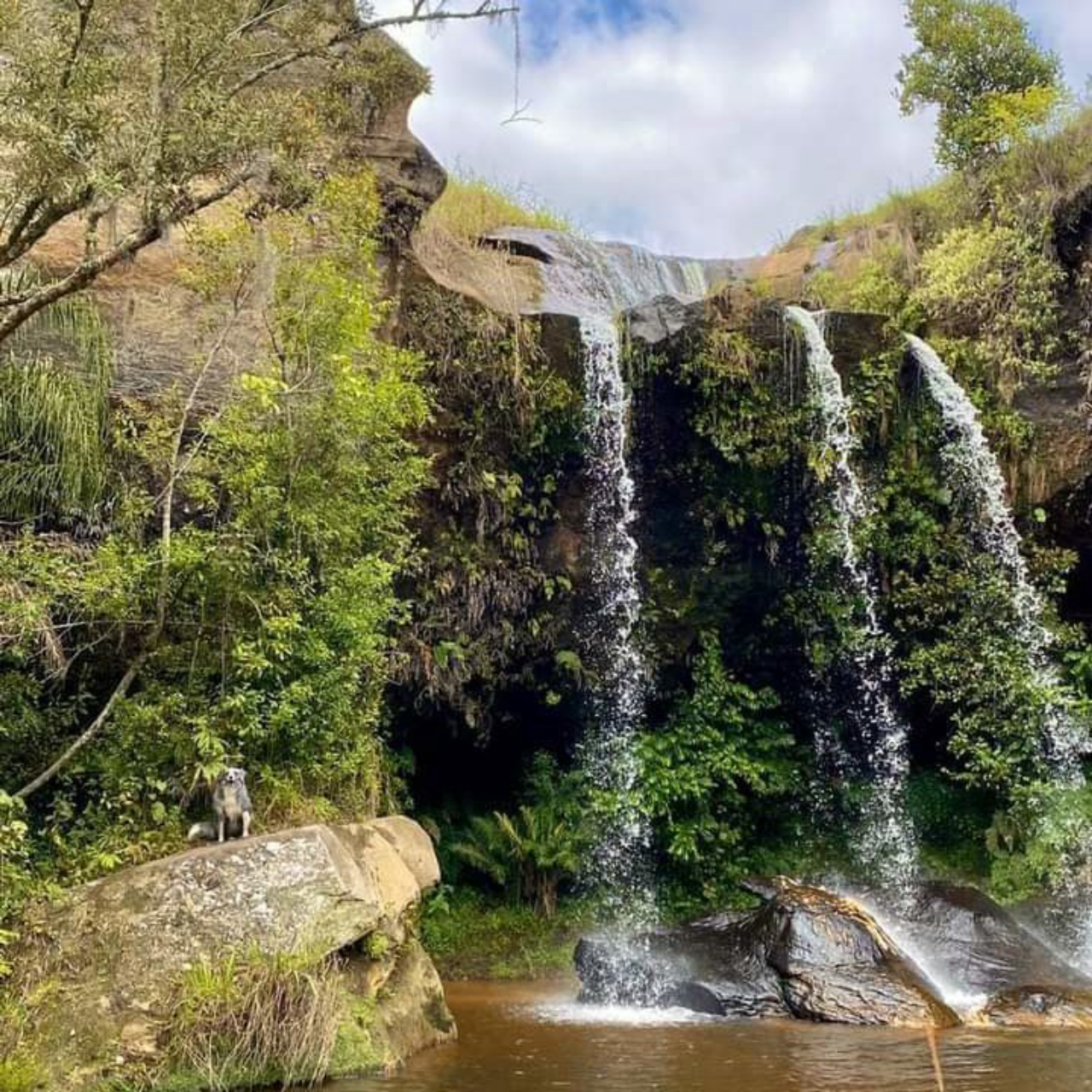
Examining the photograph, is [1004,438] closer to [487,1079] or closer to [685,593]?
[685,593]

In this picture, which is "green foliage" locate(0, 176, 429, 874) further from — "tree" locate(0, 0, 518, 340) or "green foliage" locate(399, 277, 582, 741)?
"green foliage" locate(399, 277, 582, 741)

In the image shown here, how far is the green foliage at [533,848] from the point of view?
39.1 ft

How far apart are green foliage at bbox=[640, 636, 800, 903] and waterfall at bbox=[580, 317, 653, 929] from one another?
1.08ft

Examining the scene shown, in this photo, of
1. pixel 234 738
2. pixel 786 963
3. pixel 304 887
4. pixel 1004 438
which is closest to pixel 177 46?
pixel 234 738

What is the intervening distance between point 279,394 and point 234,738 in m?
2.68

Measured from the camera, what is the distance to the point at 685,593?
12.7m

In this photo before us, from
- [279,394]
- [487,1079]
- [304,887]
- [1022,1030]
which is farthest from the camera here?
[279,394]

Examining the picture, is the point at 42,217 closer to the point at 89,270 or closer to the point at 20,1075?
the point at 89,270

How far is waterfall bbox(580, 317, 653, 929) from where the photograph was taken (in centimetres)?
1213

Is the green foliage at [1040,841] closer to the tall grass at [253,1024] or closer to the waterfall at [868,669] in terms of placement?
the waterfall at [868,669]

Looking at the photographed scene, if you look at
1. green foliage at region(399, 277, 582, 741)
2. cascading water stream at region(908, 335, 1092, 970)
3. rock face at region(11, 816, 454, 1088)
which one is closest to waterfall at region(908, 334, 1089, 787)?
cascading water stream at region(908, 335, 1092, 970)

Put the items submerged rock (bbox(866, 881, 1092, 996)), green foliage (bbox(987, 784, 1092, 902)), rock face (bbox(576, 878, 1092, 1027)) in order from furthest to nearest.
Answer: green foliage (bbox(987, 784, 1092, 902)) → submerged rock (bbox(866, 881, 1092, 996)) → rock face (bbox(576, 878, 1092, 1027))

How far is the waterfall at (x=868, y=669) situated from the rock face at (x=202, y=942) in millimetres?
6807

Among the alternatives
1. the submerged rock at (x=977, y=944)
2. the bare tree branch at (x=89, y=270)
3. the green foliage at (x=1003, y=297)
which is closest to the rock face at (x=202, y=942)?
the bare tree branch at (x=89, y=270)
